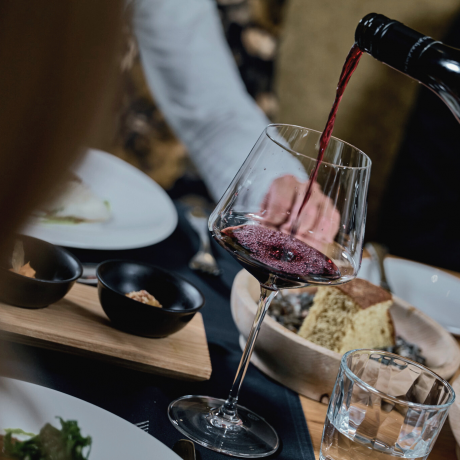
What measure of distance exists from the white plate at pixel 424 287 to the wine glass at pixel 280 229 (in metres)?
0.42

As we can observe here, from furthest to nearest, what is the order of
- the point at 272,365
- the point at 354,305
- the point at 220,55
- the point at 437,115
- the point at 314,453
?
1. the point at 437,115
2. the point at 220,55
3. the point at 354,305
4. the point at 272,365
5. the point at 314,453

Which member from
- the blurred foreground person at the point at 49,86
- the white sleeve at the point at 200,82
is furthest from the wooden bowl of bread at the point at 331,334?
the white sleeve at the point at 200,82

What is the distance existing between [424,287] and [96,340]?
0.74 meters

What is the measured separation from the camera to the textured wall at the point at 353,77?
88.5 inches

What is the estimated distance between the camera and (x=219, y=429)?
1.90ft

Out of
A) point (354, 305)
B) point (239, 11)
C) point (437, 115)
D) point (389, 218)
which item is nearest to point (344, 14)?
point (239, 11)

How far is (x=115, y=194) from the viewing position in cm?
113

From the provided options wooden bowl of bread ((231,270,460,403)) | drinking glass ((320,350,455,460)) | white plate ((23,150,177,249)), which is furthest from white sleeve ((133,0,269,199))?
drinking glass ((320,350,455,460))

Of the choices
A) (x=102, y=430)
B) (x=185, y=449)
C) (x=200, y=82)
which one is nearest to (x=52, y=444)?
(x=102, y=430)

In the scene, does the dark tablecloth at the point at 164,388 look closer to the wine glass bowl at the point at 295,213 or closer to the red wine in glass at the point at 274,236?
the red wine in glass at the point at 274,236

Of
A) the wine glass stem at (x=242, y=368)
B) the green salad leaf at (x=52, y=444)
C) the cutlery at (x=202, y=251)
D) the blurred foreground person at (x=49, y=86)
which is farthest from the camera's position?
the cutlery at (x=202, y=251)

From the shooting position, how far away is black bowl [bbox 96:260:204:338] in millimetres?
607

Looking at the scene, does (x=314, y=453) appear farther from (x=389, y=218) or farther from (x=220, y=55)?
(x=389, y=218)

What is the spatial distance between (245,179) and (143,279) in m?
0.22
